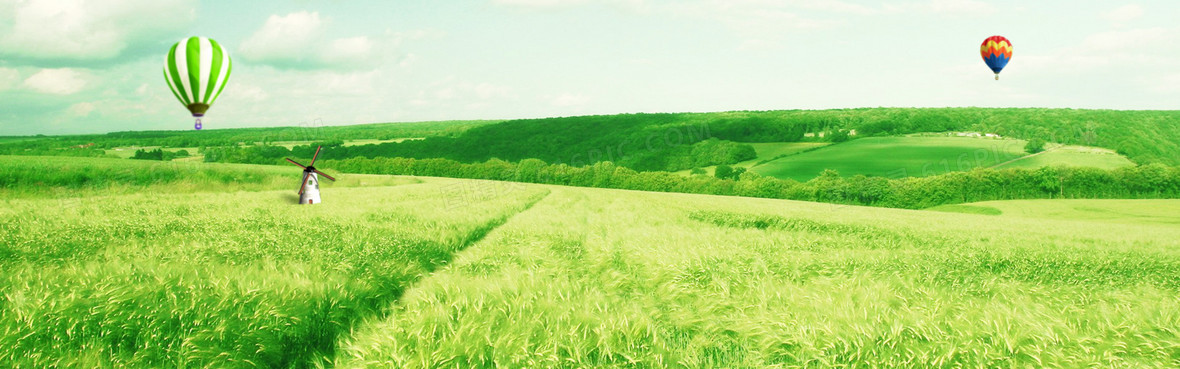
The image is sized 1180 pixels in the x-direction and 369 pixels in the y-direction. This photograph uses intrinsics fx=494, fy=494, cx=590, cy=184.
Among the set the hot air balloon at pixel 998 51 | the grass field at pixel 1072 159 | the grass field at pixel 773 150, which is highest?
the hot air balloon at pixel 998 51

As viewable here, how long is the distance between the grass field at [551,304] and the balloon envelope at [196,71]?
23.3 feet

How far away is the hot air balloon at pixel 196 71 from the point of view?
13.2 meters

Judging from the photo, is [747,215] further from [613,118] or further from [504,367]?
[613,118]

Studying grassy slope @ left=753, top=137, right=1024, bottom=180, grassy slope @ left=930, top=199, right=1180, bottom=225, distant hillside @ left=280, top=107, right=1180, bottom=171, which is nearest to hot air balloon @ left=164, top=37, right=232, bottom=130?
grassy slope @ left=930, top=199, right=1180, bottom=225

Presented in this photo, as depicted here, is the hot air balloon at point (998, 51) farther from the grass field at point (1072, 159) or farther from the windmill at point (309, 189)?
the grass field at point (1072, 159)

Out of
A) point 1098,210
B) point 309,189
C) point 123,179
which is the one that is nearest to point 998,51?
point 1098,210

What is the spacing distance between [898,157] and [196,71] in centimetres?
10963

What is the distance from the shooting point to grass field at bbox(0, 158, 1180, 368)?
3.34 meters

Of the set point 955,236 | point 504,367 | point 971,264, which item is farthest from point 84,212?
point 955,236

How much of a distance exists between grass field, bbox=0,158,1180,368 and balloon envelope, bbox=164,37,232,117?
7.09 m

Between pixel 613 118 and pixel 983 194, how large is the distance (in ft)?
298

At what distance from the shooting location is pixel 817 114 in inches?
5335

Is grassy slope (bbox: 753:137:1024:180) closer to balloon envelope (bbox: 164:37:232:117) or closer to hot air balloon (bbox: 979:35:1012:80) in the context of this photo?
hot air balloon (bbox: 979:35:1012:80)

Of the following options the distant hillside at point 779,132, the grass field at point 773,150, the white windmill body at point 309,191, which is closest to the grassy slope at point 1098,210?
the grass field at point 773,150
